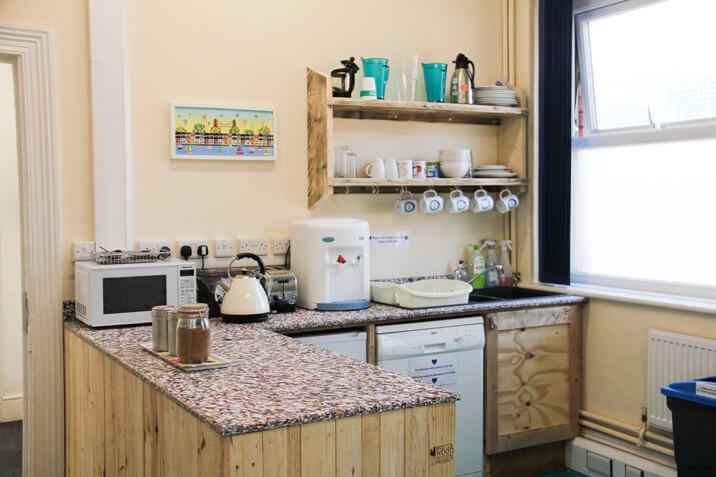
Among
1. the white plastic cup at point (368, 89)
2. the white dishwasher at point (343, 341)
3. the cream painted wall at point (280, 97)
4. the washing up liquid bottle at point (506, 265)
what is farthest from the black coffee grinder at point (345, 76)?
the washing up liquid bottle at point (506, 265)

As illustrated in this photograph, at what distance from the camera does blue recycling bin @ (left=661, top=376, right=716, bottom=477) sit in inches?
104

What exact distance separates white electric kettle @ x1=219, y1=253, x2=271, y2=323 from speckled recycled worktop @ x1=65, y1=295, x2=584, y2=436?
0.61 feet

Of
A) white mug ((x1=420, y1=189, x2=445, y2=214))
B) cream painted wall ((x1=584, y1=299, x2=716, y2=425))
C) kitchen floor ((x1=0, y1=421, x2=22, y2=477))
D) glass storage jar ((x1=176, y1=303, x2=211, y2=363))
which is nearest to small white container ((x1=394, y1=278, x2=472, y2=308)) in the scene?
white mug ((x1=420, y1=189, x2=445, y2=214))

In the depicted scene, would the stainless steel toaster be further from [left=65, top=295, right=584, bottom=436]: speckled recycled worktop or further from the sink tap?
the sink tap

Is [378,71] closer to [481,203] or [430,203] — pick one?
[430,203]

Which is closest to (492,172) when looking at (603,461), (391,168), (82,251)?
(391,168)

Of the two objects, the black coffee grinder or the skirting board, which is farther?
the black coffee grinder

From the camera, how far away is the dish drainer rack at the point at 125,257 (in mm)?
2861

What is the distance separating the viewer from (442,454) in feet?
5.76

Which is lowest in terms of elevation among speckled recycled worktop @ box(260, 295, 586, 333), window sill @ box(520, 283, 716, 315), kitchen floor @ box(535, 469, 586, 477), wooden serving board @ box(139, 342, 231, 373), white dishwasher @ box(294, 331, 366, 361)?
kitchen floor @ box(535, 469, 586, 477)

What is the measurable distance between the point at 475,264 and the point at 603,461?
123 cm

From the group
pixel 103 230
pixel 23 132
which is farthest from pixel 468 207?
pixel 23 132

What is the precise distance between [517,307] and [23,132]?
7.90ft

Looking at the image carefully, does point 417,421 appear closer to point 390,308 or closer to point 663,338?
point 390,308
